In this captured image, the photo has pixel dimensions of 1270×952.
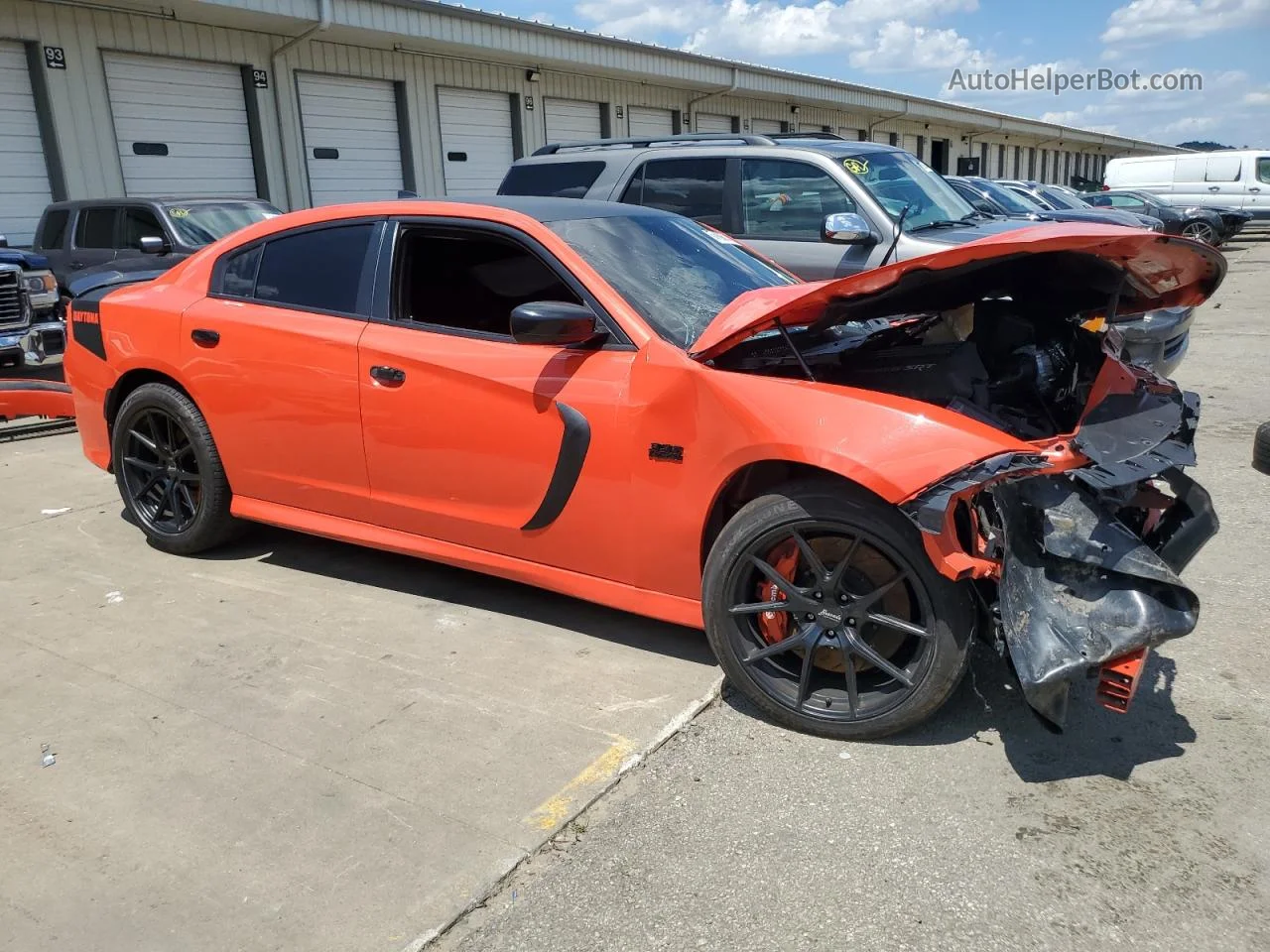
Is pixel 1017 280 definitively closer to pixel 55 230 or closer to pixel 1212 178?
pixel 55 230

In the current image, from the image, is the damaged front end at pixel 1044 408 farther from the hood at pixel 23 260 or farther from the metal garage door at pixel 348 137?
the metal garage door at pixel 348 137

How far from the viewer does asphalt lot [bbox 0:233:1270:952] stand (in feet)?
7.71

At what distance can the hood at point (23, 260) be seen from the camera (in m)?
8.81

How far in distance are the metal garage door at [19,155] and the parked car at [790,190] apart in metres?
7.38

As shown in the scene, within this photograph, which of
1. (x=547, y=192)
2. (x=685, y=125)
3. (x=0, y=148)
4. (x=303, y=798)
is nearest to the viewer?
(x=303, y=798)

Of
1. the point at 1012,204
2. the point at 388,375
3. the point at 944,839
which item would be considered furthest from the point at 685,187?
the point at 1012,204

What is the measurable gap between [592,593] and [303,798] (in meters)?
1.20

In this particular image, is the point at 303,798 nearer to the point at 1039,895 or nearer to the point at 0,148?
the point at 1039,895

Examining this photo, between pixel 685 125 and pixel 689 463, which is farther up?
pixel 685 125

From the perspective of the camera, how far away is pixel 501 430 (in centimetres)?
365

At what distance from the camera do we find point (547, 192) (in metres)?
8.74

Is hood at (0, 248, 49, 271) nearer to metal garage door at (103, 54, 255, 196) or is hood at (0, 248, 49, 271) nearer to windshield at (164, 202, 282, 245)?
windshield at (164, 202, 282, 245)

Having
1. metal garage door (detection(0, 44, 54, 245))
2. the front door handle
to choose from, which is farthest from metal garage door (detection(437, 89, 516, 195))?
the front door handle

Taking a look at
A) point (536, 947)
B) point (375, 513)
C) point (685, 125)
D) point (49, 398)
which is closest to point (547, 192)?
point (49, 398)
